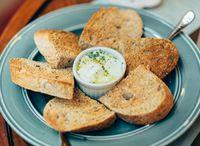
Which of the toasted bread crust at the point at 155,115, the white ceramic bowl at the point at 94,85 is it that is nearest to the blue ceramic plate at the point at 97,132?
the toasted bread crust at the point at 155,115

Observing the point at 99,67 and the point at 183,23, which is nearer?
the point at 99,67

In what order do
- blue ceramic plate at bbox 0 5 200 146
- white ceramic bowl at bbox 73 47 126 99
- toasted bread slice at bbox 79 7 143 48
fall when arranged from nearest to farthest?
blue ceramic plate at bbox 0 5 200 146
white ceramic bowl at bbox 73 47 126 99
toasted bread slice at bbox 79 7 143 48

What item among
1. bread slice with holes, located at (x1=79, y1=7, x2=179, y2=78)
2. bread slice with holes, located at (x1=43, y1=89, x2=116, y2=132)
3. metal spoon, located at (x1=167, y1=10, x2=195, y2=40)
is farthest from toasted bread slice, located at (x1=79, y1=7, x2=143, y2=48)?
bread slice with holes, located at (x1=43, y1=89, x2=116, y2=132)

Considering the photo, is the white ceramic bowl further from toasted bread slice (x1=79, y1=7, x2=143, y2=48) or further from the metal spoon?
the metal spoon

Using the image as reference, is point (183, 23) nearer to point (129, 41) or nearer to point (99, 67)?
point (129, 41)

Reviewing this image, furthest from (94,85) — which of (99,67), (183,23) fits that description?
(183,23)

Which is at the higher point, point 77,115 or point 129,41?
point 129,41

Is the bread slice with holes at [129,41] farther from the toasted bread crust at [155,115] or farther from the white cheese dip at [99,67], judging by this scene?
the toasted bread crust at [155,115]
